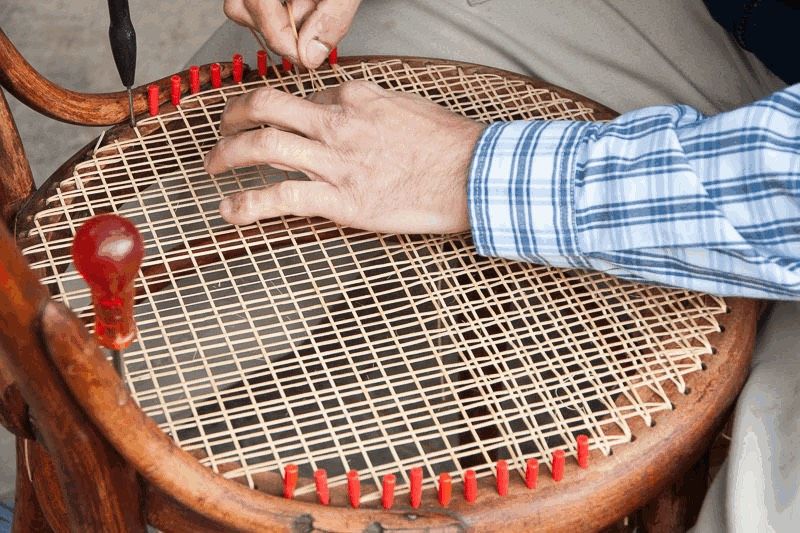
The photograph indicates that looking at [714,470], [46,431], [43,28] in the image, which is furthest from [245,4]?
[43,28]

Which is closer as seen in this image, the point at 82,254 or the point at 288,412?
the point at 82,254

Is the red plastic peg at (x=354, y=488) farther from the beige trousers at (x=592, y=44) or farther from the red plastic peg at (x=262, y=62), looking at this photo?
the beige trousers at (x=592, y=44)

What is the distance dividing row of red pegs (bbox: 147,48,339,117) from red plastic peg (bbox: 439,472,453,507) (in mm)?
420

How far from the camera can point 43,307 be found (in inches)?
22.5

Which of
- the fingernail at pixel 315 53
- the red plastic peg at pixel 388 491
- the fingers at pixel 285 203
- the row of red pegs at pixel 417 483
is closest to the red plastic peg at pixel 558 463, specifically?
the row of red pegs at pixel 417 483

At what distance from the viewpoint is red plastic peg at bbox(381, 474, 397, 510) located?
673 millimetres

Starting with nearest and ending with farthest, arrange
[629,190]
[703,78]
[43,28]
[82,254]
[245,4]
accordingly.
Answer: [82,254]
[629,190]
[245,4]
[703,78]
[43,28]

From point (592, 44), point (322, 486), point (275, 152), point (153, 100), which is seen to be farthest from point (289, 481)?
point (592, 44)

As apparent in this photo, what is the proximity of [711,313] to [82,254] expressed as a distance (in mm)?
467

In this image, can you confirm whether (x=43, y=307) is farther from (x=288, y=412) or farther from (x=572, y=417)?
(x=572, y=417)

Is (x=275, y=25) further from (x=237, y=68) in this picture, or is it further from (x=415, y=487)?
(x=415, y=487)

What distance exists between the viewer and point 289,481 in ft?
2.23

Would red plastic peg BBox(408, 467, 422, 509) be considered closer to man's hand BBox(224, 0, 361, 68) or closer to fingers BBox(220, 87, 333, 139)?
fingers BBox(220, 87, 333, 139)

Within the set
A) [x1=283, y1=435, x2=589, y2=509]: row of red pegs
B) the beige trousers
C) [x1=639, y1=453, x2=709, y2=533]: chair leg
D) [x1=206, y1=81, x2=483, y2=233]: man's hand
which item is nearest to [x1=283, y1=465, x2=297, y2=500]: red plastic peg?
[x1=283, y1=435, x2=589, y2=509]: row of red pegs
